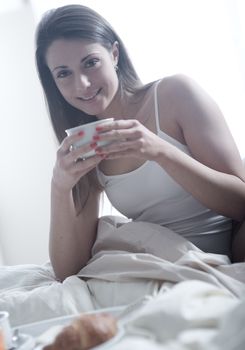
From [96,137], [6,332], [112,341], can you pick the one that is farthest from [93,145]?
[112,341]

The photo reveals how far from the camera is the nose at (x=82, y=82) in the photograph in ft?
4.17

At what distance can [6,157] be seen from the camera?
2.59 m

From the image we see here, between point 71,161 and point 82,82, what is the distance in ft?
0.97

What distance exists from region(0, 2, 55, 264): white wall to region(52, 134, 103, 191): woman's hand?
1.42m

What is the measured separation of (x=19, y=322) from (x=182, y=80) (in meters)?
0.77

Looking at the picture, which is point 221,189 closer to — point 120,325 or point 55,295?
point 55,295

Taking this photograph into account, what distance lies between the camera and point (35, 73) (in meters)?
2.53

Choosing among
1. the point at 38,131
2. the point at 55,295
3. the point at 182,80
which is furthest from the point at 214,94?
the point at 55,295

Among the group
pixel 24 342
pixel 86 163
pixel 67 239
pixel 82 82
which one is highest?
pixel 82 82

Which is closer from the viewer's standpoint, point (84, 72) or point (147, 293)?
point (147, 293)

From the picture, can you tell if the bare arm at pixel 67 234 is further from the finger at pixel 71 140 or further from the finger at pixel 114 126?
the finger at pixel 114 126

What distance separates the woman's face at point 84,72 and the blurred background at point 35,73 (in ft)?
2.81

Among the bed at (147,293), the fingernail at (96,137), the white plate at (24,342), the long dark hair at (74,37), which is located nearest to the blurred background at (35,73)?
the long dark hair at (74,37)

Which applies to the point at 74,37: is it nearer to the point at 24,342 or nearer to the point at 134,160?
the point at 134,160
